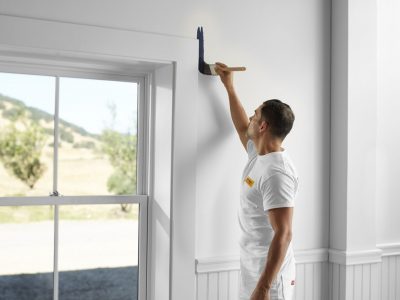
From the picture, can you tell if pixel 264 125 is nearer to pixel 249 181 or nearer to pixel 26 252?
pixel 249 181

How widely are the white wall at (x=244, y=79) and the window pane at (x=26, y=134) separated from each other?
38 centimetres

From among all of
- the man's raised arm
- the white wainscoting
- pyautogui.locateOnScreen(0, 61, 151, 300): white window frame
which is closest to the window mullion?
pyautogui.locateOnScreen(0, 61, 151, 300): white window frame

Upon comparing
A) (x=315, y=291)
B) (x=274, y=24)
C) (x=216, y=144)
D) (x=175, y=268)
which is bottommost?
(x=315, y=291)

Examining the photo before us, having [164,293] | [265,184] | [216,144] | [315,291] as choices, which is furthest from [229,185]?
[315,291]

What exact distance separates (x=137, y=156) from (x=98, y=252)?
0.50m

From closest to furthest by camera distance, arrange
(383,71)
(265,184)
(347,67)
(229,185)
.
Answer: (265,184) → (229,185) → (347,67) → (383,71)

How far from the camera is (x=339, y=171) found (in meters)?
3.11

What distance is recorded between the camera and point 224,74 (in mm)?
2709

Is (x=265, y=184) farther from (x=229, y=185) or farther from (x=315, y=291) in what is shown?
(x=315, y=291)

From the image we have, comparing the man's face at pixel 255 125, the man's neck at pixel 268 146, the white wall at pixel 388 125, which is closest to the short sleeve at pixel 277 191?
the man's neck at pixel 268 146

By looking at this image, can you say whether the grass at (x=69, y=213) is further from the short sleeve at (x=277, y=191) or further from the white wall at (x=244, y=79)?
the short sleeve at (x=277, y=191)

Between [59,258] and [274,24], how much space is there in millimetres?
1573

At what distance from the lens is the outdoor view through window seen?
2574 millimetres

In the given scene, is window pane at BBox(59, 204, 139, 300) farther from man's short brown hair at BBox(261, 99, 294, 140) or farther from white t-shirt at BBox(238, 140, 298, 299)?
man's short brown hair at BBox(261, 99, 294, 140)
